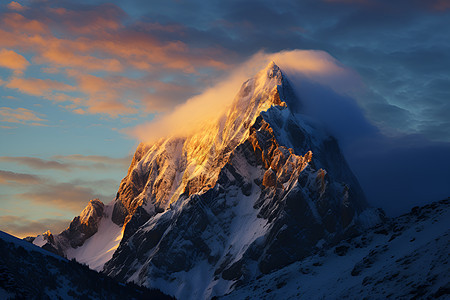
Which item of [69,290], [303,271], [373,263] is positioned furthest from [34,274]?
[373,263]

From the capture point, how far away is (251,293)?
122m

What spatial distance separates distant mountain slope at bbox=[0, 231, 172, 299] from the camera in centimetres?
16975

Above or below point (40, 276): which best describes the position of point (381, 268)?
below

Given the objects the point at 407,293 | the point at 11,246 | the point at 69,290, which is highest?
the point at 11,246

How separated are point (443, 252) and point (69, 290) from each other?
127988 mm

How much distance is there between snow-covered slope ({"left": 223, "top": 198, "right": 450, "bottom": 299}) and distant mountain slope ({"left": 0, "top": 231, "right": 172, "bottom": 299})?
6911 centimetres

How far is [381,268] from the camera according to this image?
311ft

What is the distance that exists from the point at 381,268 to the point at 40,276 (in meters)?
118

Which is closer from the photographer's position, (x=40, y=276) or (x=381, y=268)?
(x=381, y=268)

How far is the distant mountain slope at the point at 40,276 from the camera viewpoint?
169750 mm

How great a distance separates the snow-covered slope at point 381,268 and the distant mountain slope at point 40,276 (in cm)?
6911

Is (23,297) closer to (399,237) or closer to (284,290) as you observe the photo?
(284,290)

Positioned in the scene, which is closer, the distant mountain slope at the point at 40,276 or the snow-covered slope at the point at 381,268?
the snow-covered slope at the point at 381,268

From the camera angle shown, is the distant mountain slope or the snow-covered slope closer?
the snow-covered slope
